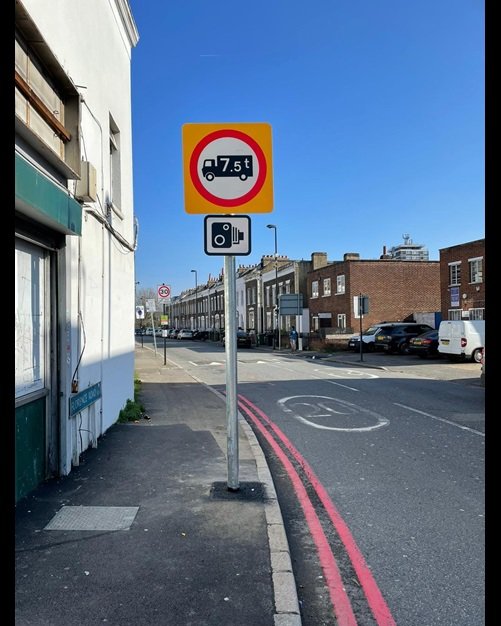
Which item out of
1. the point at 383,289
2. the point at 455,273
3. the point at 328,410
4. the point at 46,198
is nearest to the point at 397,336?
the point at 455,273

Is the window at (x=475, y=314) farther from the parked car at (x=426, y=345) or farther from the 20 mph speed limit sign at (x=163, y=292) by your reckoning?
the 20 mph speed limit sign at (x=163, y=292)

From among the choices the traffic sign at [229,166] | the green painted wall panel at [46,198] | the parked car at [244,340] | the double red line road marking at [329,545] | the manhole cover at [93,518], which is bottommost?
the parked car at [244,340]

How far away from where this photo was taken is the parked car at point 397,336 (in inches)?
1085

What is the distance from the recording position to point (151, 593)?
302 centimetres

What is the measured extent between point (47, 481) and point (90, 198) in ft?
10.8

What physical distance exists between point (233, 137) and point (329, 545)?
388cm

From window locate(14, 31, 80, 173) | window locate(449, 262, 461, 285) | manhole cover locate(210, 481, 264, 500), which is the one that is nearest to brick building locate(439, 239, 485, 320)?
window locate(449, 262, 461, 285)

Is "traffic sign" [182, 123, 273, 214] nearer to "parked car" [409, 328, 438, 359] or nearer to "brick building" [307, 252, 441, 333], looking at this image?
"parked car" [409, 328, 438, 359]

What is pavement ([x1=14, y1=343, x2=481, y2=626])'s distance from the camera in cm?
285

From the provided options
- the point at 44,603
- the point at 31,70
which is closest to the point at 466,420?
the point at 44,603

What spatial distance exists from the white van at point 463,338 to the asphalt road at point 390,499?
941cm

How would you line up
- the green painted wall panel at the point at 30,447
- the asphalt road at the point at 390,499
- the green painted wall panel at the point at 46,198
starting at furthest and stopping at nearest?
1. the green painted wall panel at the point at 30,447
2. the green painted wall panel at the point at 46,198
3. the asphalt road at the point at 390,499

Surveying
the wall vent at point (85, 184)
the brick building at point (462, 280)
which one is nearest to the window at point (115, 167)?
the wall vent at point (85, 184)

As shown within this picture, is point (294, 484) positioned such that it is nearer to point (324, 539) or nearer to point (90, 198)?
point (324, 539)
